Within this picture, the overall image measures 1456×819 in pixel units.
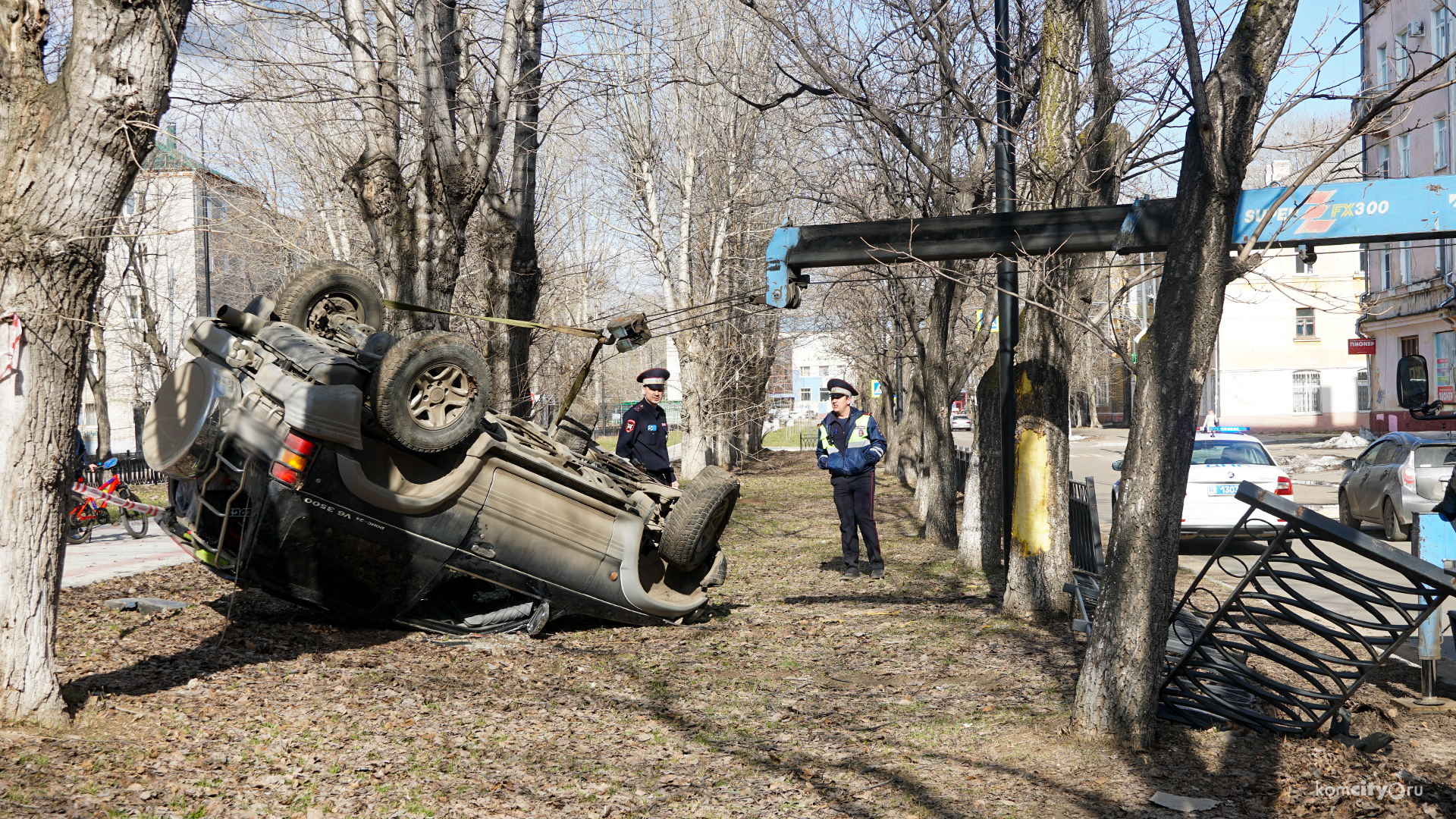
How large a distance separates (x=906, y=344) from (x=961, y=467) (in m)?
2.82

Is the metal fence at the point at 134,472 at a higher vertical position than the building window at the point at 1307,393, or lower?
lower

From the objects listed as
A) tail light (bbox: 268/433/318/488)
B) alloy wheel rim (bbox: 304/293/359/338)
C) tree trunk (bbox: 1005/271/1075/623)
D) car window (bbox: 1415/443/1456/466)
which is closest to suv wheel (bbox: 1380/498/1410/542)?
car window (bbox: 1415/443/1456/466)

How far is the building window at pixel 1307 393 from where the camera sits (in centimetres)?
4960

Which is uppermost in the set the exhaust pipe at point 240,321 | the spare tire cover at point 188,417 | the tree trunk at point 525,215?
the tree trunk at point 525,215

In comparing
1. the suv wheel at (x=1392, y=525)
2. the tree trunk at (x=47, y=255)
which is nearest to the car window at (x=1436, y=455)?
the suv wheel at (x=1392, y=525)

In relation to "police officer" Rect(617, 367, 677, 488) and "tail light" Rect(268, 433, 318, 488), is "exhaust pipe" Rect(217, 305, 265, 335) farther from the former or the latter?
"police officer" Rect(617, 367, 677, 488)

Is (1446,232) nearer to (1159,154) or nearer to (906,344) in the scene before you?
(1159,154)

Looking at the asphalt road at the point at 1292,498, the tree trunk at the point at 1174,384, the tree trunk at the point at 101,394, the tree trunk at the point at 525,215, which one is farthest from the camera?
the tree trunk at the point at 101,394

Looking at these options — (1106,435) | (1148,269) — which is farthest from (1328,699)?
(1106,435)

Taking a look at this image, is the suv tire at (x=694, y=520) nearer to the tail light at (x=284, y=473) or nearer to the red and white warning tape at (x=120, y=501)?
the tail light at (x=284, y=473)

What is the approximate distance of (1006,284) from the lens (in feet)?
26.9

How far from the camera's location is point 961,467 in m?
19.5

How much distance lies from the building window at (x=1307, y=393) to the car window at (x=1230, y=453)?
132 feet

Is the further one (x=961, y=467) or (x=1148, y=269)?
(x=961, y=467)
